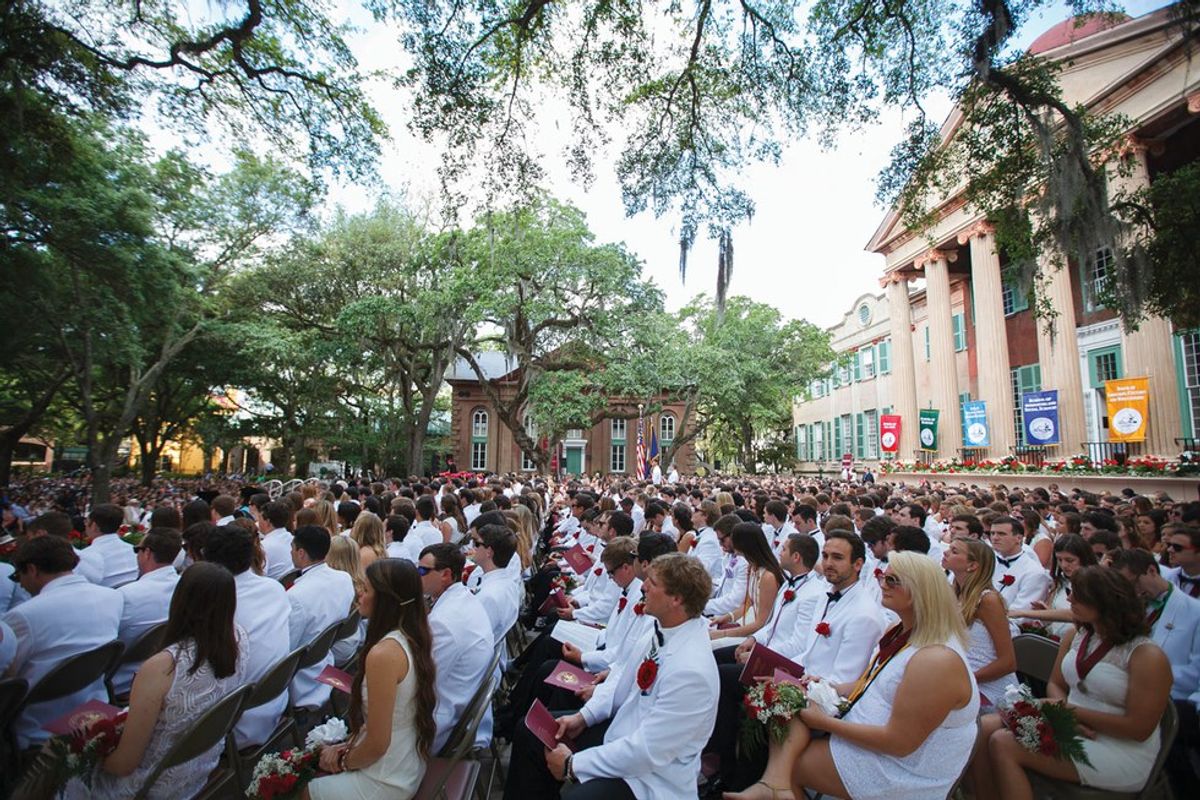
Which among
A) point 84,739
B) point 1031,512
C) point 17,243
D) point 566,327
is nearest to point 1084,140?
point 1031,512

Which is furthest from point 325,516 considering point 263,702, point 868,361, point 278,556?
point 868,361

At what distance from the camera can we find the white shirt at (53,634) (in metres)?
3.28

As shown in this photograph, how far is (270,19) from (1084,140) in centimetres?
994

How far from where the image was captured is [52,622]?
337cm

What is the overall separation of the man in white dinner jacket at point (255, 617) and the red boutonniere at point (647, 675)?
205 centimetres

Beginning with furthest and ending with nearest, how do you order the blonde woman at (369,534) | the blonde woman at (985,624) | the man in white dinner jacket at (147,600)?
1. the blonde woman at (369,534)
2. the man in white dinner jacket at (147,600)
3. the blonde woman at (985,624)

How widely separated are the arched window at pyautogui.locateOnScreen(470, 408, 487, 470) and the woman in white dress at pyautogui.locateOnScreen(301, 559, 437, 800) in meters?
41.1

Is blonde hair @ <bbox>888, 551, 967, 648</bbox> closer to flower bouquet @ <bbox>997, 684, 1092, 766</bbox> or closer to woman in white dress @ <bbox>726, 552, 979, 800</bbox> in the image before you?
woman in white dress @ <bbox>726, 552, 979, 800</bbox>

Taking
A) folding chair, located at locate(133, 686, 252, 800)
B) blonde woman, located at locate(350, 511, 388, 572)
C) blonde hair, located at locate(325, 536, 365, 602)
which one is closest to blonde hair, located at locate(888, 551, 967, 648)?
folding chair, located at locate(133, 686, 252, 800)

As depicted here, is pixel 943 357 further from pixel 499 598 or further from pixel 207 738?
pixel 207 738

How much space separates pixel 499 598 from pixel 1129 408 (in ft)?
63.6

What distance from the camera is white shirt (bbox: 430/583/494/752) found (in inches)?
126

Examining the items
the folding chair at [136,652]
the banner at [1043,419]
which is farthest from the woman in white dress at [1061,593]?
the banner at [1043,419]

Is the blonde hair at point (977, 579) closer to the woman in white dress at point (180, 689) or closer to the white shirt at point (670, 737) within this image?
the white shirt at point (670, 737)
